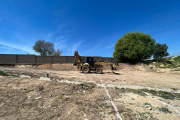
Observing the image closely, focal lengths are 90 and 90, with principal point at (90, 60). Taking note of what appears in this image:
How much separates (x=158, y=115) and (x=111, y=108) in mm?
1458

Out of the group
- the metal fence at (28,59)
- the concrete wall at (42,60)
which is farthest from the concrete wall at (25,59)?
the concrete wall at (42,60)

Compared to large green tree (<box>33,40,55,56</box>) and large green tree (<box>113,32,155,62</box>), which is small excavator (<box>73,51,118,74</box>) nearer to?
large green tree (<box>113,32,155,62</box>)

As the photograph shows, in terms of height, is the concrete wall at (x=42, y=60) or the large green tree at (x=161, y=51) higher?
the large green tree at (x=161, y=51)

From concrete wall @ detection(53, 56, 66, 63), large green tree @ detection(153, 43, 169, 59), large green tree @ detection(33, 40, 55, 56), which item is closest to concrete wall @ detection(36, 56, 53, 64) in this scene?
concrete wall @ detection(53, 56, 66, 63)

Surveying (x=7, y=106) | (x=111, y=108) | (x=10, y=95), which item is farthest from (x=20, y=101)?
(x=111, y=108)

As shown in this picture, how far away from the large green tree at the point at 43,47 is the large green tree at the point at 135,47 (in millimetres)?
28505

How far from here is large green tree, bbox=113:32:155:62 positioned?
22375mm

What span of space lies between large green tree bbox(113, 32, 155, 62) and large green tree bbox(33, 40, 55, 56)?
2850 centimetres

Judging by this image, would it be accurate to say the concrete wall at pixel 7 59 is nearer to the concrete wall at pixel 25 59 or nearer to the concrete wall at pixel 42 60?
the concrete wall at pixel 25 59

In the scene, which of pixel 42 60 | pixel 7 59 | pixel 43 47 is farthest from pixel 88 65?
pixel 43 47

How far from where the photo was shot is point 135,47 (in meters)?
22.3

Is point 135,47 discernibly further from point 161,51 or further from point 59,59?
point 59,59

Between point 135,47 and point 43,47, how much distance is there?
3496cm

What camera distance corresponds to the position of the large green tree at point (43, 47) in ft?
121
